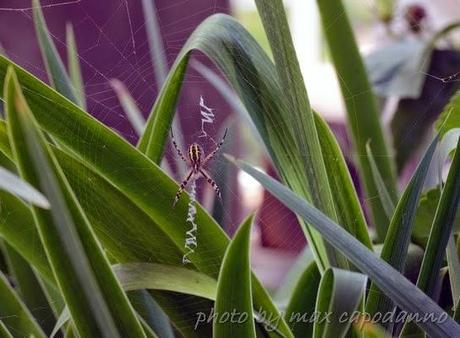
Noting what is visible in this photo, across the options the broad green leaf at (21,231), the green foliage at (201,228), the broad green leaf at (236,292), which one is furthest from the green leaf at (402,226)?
the broad green leaf at (21,231)

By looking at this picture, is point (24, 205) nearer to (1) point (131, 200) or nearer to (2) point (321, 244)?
(1) point (131, 200)

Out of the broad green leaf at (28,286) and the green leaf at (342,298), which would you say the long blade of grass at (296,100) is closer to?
the green leaf at (342,298)

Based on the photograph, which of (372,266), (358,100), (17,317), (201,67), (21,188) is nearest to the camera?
(21,188)

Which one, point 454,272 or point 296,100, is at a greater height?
point 296,100

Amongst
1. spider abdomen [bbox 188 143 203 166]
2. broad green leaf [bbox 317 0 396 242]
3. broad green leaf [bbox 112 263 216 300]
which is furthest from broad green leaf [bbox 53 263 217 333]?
broad green leaf [bbox 317 0 396 242]

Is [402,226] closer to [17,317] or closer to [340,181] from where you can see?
[340,181]

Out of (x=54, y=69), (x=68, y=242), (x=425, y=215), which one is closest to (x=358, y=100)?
(x=425, y=215)
